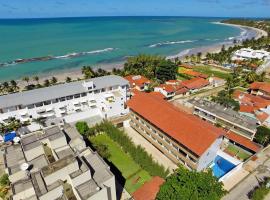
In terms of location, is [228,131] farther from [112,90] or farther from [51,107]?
[51,107]

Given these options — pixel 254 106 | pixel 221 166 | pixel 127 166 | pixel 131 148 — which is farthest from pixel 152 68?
pixel 127 166

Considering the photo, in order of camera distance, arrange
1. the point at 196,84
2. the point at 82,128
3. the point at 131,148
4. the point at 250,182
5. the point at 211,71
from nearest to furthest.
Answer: the point at 250,182 < the point at 131,148 < the point at 82,128 < the point at 196,84 < the point at 211,71

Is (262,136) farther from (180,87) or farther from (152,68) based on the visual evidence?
(152,68)

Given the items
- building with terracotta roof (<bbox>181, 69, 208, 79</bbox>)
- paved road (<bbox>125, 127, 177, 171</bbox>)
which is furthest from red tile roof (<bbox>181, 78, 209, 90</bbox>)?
paved road (<bbox>125, 127, 177, 171</bbox>)

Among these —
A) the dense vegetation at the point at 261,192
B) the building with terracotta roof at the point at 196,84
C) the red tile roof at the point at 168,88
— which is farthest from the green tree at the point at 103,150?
the building with terracotta roof at the point at 196,84

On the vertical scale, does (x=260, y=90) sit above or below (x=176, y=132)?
below

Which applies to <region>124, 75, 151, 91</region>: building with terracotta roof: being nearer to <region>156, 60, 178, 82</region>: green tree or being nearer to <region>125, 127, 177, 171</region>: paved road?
<region>156, 60, 178, 82</region>: green tree

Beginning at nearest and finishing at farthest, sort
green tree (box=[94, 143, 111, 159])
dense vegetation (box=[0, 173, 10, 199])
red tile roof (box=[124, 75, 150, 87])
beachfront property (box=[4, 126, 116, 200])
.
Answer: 1. beachfront property (box=[4, 126, 116, 200])
2. dense vegetation (box=[0, 173, 10, 199])
3. green tree (box=[94, 143, 111, 159])
4. red tile roof (box=[124, 75, 150, 87])
